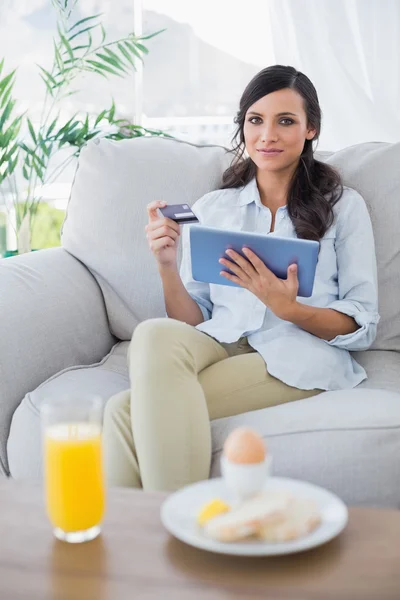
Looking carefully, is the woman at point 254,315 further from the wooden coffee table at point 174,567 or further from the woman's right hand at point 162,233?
the wooden coffee table at point 174,567

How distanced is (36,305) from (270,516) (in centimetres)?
107

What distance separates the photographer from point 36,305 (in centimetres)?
178

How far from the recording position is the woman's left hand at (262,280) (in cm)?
153

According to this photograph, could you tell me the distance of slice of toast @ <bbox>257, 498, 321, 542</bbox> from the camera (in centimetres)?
83

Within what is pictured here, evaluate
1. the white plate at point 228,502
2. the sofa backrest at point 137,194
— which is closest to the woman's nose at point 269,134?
the sofa backrest at point 137,194

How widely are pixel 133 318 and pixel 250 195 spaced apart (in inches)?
17.0

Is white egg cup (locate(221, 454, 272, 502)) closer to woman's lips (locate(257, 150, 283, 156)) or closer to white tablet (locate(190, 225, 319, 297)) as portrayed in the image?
white tablet (locate(190, 225, 319, 297))

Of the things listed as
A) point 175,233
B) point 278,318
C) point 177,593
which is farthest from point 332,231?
point 177,593

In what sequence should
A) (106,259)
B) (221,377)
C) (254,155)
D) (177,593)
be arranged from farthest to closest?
(106,259) → (254,155) → (221,377) → (177,593)

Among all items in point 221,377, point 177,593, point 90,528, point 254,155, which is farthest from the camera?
point 254,155

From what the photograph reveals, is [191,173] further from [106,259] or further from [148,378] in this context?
[148,378]

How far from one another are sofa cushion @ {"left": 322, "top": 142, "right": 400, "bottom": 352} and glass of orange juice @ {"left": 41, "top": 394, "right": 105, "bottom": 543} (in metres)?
1.15

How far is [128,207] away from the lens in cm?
203

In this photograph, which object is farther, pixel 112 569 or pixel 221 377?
pixel 221 377
